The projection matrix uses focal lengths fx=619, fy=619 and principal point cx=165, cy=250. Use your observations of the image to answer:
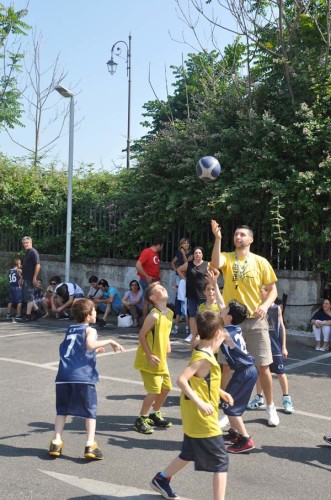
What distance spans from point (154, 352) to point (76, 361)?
36.0 inches

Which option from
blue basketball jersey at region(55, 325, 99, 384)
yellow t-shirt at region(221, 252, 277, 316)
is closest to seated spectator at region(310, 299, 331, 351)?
yellow t-shirt at region(221, 252, 277, 316)

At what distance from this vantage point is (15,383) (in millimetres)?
8016

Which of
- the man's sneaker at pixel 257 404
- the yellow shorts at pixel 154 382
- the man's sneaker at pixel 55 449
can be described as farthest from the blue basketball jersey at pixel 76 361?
the man's sneaker at pixel 257 404

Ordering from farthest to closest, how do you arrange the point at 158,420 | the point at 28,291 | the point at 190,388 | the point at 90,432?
the point at 28,291, the point at 158,420, the point at 90,432, the point at 190,388

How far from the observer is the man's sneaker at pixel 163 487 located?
4422mm

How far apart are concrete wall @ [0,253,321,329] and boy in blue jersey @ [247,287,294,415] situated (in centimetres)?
604

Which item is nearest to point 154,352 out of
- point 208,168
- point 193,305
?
point 193,305

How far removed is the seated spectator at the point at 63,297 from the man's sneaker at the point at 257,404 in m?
8.24

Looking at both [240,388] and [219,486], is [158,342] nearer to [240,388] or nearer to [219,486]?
[240,388]

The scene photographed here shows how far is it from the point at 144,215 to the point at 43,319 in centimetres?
351

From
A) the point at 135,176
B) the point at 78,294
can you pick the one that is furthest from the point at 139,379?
the point at 135,176

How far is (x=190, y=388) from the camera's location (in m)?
4.34

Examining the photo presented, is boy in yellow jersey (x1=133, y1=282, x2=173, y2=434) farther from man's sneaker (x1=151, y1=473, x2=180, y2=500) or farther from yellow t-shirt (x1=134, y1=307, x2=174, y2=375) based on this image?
man's sneaker (x1=151, y1=473, x2=180, y2=500)

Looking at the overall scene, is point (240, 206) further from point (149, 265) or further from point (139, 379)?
point (139, 379)
